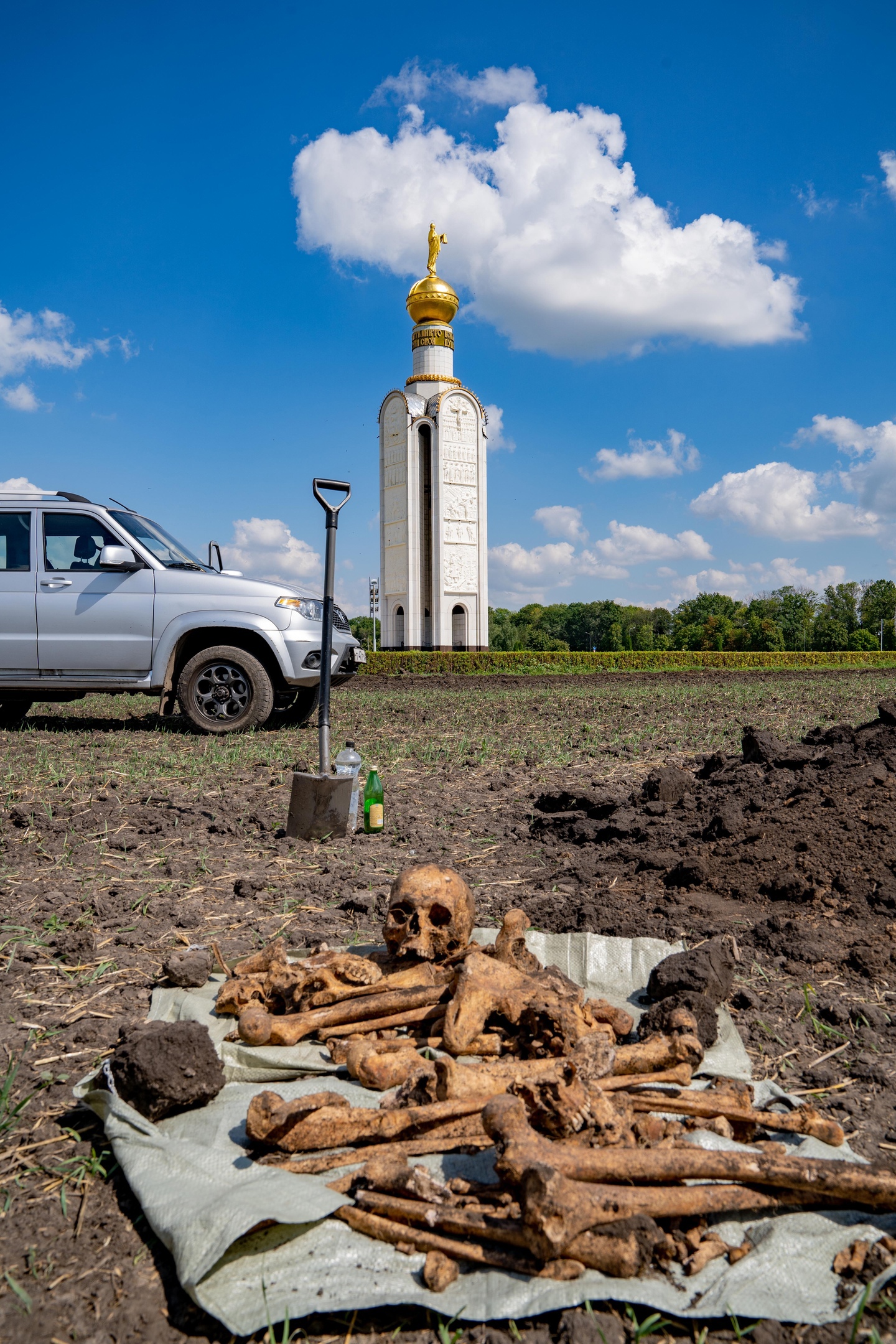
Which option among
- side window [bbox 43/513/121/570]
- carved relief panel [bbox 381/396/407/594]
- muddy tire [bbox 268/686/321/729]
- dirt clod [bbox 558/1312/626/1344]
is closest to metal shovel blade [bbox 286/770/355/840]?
dirt clod [bbox 558/1312/626/1344]

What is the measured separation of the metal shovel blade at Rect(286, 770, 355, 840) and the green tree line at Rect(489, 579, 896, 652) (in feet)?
216

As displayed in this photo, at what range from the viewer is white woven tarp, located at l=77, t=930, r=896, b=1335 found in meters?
1.65

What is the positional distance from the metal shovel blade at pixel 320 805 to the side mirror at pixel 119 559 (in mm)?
4603

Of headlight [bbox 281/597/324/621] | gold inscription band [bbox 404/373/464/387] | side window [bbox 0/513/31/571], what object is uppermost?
gold inscription band [bbox 404/373/464/387]

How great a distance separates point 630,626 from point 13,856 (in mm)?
103689

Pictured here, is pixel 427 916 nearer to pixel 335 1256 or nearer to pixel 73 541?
pixel 335 1256

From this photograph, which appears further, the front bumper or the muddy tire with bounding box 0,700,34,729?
the muddy tire with bounding box 0,700,34,729

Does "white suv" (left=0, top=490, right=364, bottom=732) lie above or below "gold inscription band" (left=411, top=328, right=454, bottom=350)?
below

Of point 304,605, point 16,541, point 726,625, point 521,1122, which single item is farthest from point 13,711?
point 726,625

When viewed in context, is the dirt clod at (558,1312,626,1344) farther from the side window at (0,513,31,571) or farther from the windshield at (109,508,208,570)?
the side window at (0,513,31,571)

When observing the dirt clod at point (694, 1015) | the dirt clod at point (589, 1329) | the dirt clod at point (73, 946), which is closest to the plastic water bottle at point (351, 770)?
the dirt clod at point (73, 946)

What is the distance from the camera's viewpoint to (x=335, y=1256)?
69.6 inches

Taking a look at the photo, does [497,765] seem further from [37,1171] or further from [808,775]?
[37,1171]

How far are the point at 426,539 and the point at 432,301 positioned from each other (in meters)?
10.3
